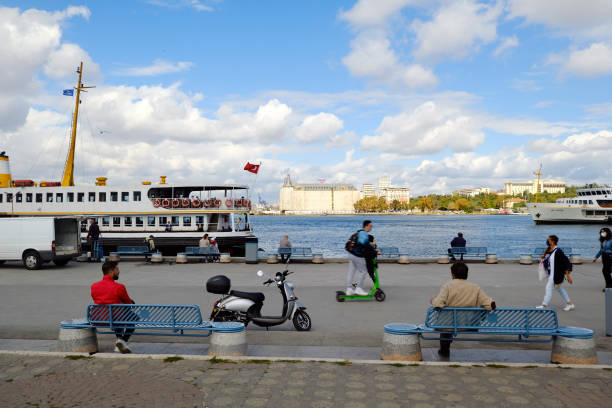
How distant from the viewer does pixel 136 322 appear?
8039 millimetres

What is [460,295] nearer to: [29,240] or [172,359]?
[172,359]

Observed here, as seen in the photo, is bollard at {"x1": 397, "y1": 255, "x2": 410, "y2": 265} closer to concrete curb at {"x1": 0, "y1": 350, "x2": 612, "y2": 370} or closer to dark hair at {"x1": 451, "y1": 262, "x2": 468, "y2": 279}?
dark hair at {"x1": 451, "y1": 262, "x2": 468, "y2": 279}

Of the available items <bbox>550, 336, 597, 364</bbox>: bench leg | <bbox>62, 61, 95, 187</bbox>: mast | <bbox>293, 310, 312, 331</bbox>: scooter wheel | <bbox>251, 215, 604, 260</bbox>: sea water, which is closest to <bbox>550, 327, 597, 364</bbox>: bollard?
<bbox>550, 336, 597, 364</bbox>: bench leg

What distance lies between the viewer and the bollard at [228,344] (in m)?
7.57

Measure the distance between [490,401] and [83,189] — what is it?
3301cm

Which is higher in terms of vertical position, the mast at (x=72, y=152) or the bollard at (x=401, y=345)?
the mast at (x=72, y=152)

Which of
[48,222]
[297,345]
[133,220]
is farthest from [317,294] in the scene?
[133,220]

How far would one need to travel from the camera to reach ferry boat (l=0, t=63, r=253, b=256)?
3200 centimetres

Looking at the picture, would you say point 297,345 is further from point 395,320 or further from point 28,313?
point 28,313

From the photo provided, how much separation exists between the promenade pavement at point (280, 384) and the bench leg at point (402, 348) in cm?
25

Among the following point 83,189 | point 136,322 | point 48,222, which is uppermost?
point 83,189

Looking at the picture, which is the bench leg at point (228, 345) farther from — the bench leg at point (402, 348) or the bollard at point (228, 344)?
the bench leg at point (402, 348)

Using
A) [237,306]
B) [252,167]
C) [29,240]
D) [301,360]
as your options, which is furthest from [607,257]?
[252,167]

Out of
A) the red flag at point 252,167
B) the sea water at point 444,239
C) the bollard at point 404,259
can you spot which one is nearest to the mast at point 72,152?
the red flag at point 252,167
